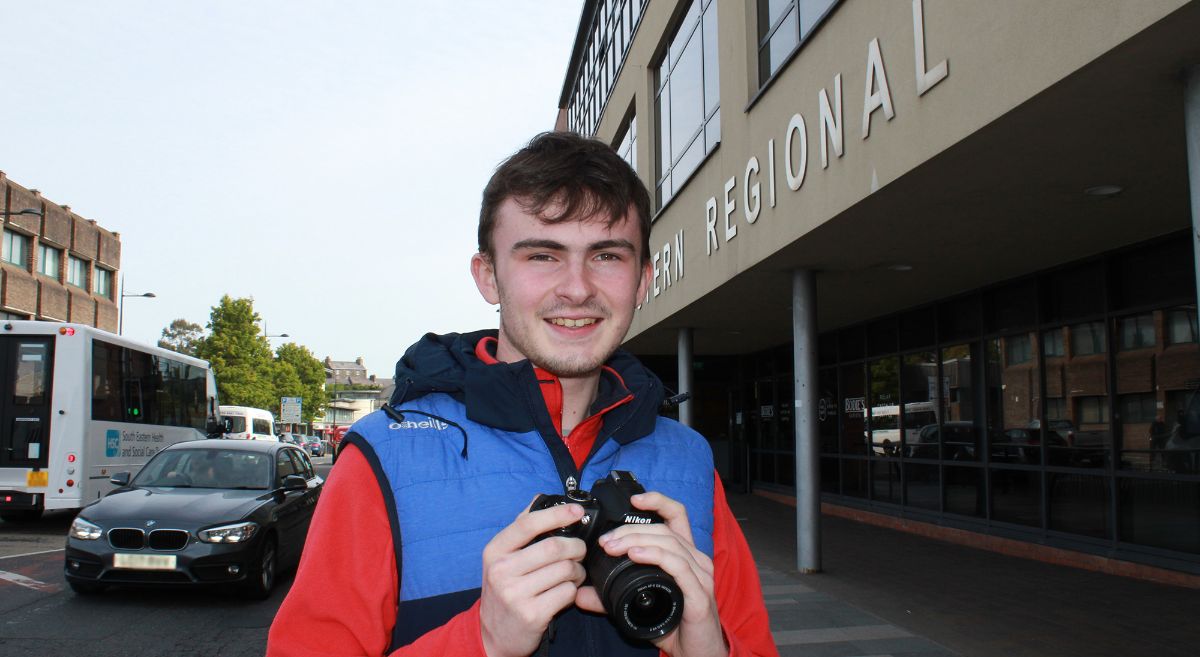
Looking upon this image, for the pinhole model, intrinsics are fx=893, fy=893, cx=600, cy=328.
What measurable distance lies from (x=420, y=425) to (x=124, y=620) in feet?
22.1

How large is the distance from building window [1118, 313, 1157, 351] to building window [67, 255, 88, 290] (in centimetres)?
3843

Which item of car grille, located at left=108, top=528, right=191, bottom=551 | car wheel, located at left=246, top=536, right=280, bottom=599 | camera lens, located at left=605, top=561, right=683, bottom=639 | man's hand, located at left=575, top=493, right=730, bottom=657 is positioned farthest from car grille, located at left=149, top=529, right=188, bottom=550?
camera lens, located at left=605, top=561, right=683, bottom=639

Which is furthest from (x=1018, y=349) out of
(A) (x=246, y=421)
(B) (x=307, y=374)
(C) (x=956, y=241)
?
(B) (x=307, y=374)

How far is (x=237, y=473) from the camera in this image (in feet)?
30.2

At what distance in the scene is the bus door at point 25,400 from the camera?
42.4ft

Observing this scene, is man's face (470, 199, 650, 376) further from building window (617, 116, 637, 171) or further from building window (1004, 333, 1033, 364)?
building window (617, 116, 637, 171)

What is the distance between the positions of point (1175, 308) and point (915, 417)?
5.10m

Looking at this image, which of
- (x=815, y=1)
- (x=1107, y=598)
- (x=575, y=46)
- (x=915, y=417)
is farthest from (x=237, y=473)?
(x=575, y=46)

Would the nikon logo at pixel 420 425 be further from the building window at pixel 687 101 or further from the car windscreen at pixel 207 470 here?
the building window at pixel 687 101

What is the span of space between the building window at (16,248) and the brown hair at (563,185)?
36.1m

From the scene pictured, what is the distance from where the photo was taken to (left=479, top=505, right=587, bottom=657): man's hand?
134 cm

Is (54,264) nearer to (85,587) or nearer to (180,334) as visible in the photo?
(85,587)

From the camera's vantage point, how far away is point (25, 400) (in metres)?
13.1

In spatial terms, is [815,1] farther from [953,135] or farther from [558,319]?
[558,319]
